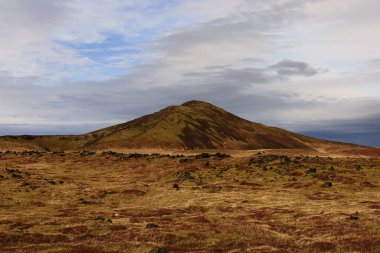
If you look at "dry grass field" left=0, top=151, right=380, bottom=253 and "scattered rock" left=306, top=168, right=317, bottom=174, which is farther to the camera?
"scattered rock" left=306, top=168, right=317, bottom=174

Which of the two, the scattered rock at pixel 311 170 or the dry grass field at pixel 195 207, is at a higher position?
the scattered rock at pixel 311 170

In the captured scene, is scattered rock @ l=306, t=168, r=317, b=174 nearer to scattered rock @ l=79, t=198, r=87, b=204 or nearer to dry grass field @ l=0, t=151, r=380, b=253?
dry grass field @ l=0, t=151, r=380, b=253

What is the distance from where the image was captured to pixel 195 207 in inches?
2046

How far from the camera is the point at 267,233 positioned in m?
35.2

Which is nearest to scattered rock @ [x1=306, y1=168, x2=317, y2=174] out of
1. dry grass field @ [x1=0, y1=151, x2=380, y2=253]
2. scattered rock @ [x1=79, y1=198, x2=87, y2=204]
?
dry grass field @ [x1=0, y1=151, x2=380, y2=253]

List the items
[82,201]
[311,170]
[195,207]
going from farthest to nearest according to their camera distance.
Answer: [311,170] → [82,201] → [195,207]

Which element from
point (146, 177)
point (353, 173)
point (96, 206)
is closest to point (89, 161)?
point (146, 177)

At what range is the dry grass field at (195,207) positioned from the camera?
31.6 meters

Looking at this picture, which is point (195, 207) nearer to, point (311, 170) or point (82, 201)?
point (82, 201)

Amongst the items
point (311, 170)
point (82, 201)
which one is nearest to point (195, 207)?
point (82, 201)

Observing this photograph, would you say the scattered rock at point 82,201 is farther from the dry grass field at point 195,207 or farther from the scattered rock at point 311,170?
the scattered rock at point 311,170

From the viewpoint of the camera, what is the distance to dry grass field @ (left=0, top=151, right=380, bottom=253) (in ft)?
104

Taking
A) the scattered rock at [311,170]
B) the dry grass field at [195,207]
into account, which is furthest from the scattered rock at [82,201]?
the scattered rock at [311,170]

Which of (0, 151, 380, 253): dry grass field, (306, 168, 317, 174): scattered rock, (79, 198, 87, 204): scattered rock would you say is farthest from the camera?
(306, 168, 317, 174): scattered rock
